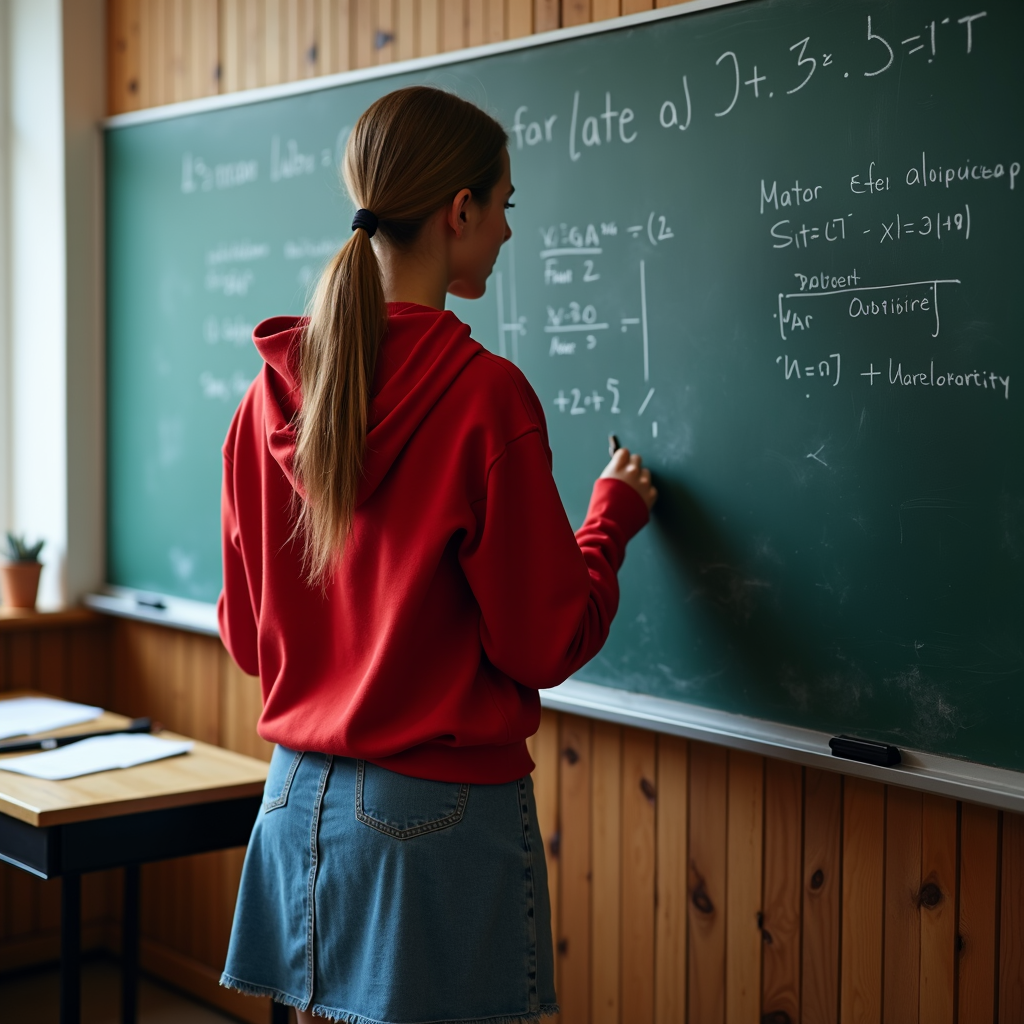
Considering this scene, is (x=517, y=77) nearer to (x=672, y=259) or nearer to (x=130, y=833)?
(x=672, y=259)

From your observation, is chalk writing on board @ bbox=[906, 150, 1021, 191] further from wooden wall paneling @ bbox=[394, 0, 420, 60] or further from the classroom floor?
A: the classroom floor

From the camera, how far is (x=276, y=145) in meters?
2.75

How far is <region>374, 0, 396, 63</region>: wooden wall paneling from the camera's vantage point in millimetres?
2500

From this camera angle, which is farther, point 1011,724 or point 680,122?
point 680,122

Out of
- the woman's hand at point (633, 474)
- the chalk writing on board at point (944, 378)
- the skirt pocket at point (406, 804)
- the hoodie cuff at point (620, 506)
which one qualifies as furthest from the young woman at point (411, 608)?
the chalk writing on board at point (944, 378)

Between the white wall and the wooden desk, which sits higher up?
the white wall

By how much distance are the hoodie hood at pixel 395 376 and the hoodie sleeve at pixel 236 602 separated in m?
0.27

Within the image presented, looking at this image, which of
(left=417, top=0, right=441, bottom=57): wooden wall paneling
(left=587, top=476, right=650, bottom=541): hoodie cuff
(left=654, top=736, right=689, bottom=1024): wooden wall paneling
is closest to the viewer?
(left=587, top=476, right=650, bottom=541): hoodie cuff

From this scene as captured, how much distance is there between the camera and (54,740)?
236 cm

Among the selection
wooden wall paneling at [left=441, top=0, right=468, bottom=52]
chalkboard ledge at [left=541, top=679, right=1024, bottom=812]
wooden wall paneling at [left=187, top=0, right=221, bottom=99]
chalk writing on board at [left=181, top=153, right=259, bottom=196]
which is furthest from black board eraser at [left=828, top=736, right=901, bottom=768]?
wooden wall paneling at [left=187, top=0, right=221, bottom=99]

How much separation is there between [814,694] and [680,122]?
0.98 metres

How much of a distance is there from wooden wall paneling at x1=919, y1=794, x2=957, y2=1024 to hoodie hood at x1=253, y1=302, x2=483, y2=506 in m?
0.98

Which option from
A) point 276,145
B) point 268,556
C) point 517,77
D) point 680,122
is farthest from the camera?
point 276,145

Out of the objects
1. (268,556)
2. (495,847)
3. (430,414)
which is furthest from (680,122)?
(495,847)
